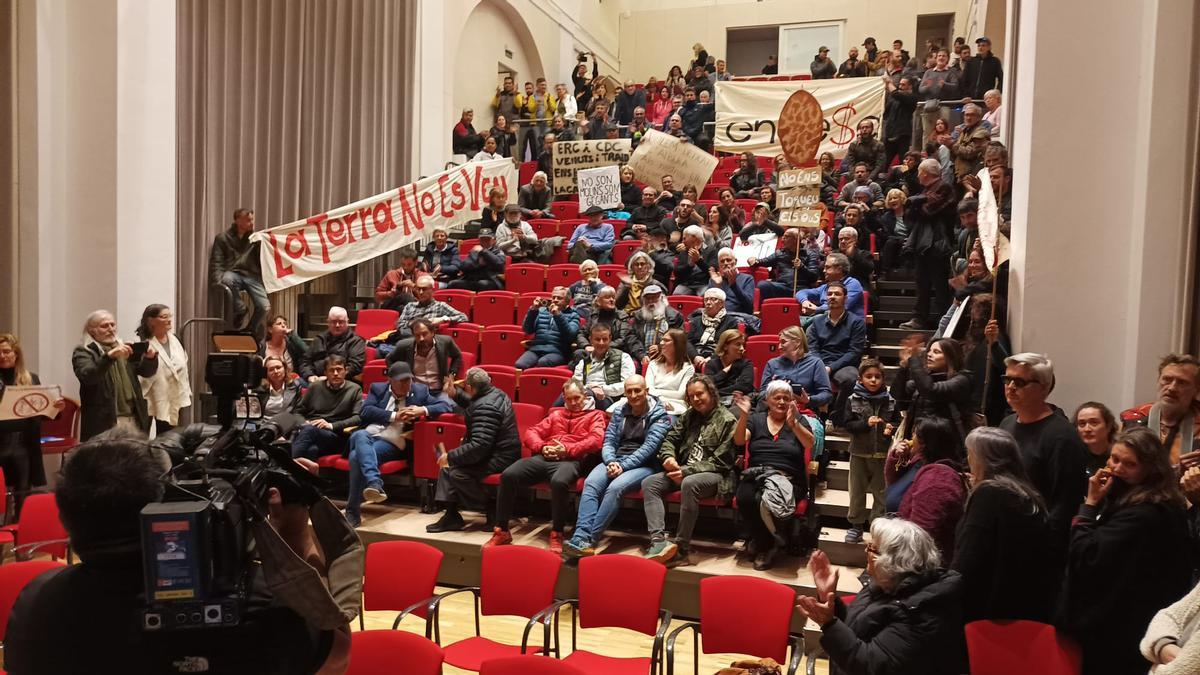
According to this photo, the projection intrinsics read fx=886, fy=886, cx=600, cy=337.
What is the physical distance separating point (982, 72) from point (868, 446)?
299 inches

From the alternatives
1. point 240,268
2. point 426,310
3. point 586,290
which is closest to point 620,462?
point 586,290

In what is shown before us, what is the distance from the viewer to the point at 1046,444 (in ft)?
12.4

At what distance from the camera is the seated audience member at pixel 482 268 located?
9.92m

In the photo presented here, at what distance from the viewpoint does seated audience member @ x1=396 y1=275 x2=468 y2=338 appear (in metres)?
8.40

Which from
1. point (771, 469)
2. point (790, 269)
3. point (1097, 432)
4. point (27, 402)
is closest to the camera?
point (1097, 432)

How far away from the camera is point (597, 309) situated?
25.3 ft

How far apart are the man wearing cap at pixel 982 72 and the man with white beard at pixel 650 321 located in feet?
20.4

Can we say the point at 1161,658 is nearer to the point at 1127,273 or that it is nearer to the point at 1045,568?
the point at 1045,568

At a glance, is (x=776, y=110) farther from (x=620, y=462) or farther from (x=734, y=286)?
(x=620, y=462)

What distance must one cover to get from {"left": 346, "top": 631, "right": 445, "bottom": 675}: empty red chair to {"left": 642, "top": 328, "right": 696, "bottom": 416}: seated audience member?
3628mm

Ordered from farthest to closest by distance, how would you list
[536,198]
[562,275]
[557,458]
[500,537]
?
[536,198]
[562,275]
[557,458]
[500,537]

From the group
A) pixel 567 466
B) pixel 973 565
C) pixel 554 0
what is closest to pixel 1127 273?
pixel 973 565

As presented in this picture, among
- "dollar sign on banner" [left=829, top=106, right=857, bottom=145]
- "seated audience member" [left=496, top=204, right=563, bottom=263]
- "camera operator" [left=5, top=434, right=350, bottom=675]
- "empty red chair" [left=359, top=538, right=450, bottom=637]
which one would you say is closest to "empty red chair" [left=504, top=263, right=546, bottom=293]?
"seated audience member" [left=496, top=204, right=563, bottom=263]

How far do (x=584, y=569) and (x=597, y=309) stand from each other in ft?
12.8
